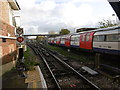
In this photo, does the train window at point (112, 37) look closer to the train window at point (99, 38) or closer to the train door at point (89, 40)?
the train window at point (99, 38)

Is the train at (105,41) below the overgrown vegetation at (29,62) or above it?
above

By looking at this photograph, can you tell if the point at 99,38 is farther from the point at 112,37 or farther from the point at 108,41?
the point at 112,37

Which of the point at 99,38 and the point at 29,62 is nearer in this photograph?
the point at 29,62

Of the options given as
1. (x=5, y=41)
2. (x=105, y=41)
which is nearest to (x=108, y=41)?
(x=105, y=41)

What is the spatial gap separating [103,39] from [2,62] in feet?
25.0

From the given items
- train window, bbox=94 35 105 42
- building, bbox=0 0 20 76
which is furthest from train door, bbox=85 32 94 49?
building, bbox=0 0 20 76

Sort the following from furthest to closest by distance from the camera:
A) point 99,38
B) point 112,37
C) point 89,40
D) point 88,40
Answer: point 88,40 → point 89,40 → point 99,38 → point 112,37

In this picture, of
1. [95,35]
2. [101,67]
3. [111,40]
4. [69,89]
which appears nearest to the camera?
[69,89]

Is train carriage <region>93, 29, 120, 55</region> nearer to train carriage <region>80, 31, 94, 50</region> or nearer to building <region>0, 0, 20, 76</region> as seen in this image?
train carriage <region>80, 31, 94, 50</region>

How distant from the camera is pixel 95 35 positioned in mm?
10898

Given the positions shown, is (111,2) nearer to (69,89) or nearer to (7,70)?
(69,89)

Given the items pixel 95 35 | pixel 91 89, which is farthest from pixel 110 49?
pixel 91 89

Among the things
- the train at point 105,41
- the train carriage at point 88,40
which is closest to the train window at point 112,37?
the train at point 105,41

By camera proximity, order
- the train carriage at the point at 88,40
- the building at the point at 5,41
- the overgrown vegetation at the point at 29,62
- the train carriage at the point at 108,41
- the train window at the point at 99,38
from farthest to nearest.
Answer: the train carriage at the point at 88,40 < the train window at the point at 99,38 < the train carriage at the point at 108,41 < the overgrown vegetation at the point at 29,62 < the building at the point at 5,41
